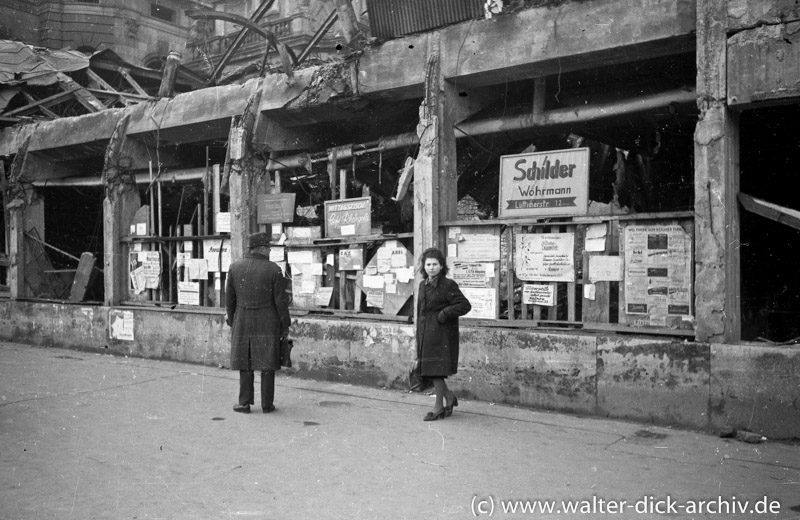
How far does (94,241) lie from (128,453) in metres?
10.6

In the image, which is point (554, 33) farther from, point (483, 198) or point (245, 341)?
point (245, 341)

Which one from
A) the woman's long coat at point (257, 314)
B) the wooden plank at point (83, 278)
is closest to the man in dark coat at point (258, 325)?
the woman's long coat at point (257, 314)

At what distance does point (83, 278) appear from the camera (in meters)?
13.1

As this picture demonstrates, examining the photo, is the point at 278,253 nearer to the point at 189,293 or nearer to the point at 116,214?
the point at 189,293

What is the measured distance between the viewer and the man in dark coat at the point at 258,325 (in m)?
7.39

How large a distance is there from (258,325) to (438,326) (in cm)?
189

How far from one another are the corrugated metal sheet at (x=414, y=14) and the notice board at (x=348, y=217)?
2.16m

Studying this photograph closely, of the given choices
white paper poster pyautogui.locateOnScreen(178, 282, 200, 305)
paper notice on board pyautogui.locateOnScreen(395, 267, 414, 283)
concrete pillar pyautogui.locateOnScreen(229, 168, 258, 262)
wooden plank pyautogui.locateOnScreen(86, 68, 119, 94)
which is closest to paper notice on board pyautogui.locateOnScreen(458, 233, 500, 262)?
paper notice on board pyautogui.locateOnScreen(395, 267, 414, 283)

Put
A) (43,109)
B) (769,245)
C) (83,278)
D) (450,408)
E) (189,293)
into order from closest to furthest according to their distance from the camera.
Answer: (450,408) < (769,245) < (189,293) < (83,278) < (43,109)

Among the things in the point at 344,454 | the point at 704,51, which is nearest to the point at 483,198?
the point at 704,51

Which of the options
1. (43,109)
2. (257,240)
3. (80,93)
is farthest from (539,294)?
(43,109)

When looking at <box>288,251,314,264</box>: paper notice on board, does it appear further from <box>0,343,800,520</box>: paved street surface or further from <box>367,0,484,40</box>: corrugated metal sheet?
<box>367,0,484,40</box>: corrugated metal sheet

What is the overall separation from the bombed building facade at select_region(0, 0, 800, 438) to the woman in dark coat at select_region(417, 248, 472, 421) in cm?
111

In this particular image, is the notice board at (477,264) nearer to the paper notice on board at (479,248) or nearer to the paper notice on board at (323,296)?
the paper notice on board at (479,248)
